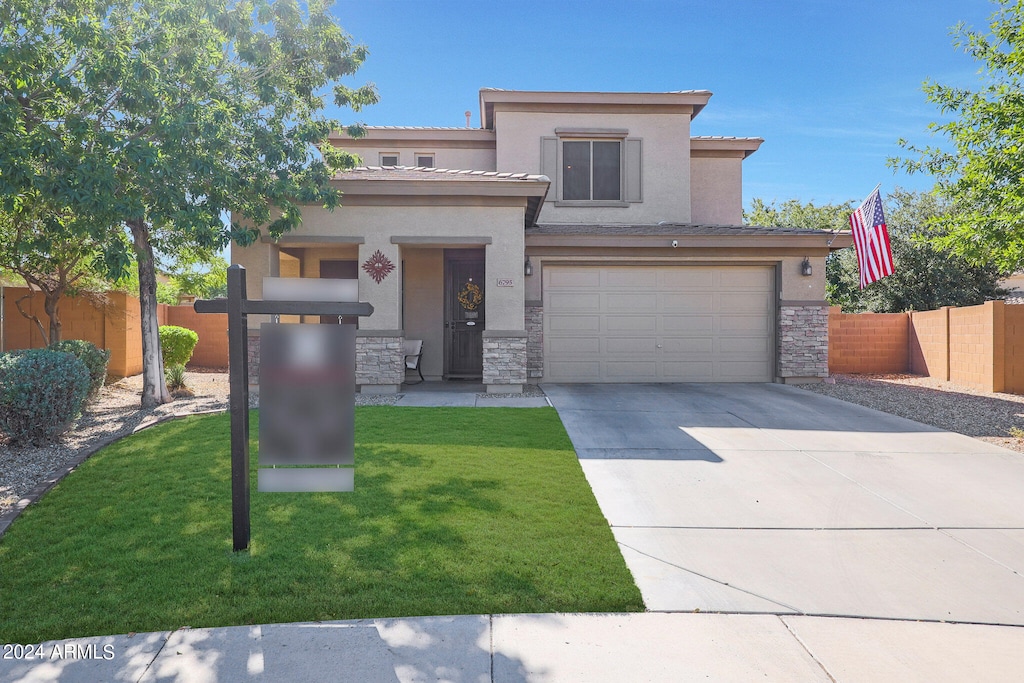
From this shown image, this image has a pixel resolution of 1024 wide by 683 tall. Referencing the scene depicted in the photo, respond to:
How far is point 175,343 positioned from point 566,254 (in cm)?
936

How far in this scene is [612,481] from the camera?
602cm

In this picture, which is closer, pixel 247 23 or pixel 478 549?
pixel 478 549

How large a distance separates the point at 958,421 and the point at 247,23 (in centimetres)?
1270

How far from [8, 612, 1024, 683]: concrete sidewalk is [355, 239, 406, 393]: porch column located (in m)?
8.25

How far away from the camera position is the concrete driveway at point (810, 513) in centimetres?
376

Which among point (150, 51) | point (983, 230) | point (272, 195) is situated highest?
point (150, 51)

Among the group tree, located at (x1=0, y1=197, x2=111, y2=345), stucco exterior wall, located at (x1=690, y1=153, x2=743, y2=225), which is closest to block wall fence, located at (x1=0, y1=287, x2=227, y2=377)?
tree, located at (x1=0, y1=197, x2=111, y2=345)

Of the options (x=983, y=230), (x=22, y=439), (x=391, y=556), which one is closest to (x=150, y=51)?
(x=22, y=439)

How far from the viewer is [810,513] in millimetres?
5219

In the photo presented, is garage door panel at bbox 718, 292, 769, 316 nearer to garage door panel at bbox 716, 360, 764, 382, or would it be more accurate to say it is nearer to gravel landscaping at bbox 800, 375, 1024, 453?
garage door panel at bbox 716, 360, 764, 382

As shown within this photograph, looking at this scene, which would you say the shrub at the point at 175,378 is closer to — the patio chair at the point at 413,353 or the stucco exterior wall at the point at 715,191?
the patio chair at the point at 413,353

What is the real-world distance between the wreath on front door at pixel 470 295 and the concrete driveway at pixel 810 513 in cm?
532

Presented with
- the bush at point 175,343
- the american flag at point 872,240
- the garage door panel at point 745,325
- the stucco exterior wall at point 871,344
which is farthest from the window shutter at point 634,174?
the bush at point 175,343

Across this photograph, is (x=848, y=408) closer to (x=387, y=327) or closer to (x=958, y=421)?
(x=958, y=421)
